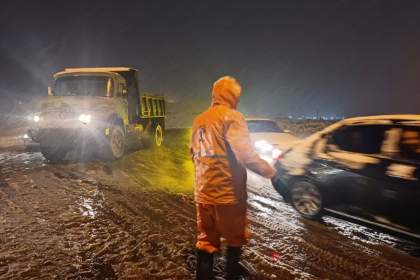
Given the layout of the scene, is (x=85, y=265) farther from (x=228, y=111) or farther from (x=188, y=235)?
(x=228, y=111)

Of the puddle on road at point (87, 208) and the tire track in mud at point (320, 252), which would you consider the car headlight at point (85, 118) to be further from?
the tire track in mud at point (320, 252)

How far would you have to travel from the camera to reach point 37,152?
1295 cm

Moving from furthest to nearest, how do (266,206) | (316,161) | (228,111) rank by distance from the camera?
(266,206) → (316,161) → (228,111)

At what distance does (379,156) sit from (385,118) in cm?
58

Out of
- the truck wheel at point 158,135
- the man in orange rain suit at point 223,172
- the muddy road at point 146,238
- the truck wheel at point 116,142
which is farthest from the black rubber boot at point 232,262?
the truck wheel at point 158,135

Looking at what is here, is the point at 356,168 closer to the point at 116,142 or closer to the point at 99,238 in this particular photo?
the point at 99,238

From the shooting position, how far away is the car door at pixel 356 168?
459 centimetres

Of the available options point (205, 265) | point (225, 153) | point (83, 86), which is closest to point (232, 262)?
point (205, 265)

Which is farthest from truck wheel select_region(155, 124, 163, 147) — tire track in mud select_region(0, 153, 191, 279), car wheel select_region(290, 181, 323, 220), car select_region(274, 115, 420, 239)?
car wheel select_region(290, 181, 323, 220)

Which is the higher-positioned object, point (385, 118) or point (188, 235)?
point (385, 118)

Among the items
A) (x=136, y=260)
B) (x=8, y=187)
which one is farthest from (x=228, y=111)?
(x=8, y=187)

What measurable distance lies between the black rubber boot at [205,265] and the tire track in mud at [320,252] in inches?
28.0

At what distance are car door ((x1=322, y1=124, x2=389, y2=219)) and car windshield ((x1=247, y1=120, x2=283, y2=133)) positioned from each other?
17.2 feet

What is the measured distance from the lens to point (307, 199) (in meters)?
5.42
